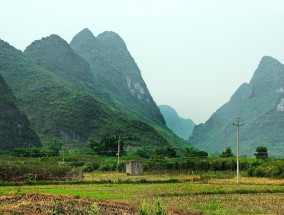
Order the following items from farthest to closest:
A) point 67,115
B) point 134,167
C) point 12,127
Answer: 1. point 67,115
2. point 12,127
3. point 134,167

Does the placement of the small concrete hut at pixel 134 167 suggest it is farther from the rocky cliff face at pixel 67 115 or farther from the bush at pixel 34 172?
the rocky cliff face at pixel 67 115

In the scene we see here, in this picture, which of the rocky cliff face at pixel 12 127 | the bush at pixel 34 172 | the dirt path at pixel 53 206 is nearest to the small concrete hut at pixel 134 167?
the bush at pixel 34 172

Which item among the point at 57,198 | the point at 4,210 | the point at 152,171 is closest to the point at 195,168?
the point at 152,171

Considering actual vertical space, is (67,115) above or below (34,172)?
above

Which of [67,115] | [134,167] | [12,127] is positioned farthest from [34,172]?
[67,115]

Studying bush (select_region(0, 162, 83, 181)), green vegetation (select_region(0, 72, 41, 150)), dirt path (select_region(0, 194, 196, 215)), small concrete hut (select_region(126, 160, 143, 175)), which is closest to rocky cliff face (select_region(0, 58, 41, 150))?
green vegetation (select_region(0, 72, 41, 150))

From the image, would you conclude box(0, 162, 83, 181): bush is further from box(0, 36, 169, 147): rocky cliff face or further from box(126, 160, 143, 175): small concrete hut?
box(0, 36, 169, 147): rocky cliff face

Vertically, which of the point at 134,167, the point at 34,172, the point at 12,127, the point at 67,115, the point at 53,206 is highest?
the point at 67,115

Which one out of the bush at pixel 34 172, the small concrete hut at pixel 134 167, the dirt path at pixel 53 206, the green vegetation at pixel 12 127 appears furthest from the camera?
the green vegetation at pixel 12 127

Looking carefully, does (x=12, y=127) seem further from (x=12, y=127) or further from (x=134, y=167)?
(x=134, y=167)

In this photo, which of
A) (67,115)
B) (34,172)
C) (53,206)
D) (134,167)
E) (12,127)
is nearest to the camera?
(53,206)

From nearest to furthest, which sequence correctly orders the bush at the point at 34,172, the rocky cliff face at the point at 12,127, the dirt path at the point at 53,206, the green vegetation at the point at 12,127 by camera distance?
the dirt path at the point at 53,206
the bush at the point at 34,172
the rocky cliff face at the point at 12,127
the green vegetation at the point at 12,127

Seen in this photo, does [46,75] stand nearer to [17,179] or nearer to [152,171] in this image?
[152,171]

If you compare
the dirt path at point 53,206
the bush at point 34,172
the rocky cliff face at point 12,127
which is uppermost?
the rocky cliff face at point 12,127
